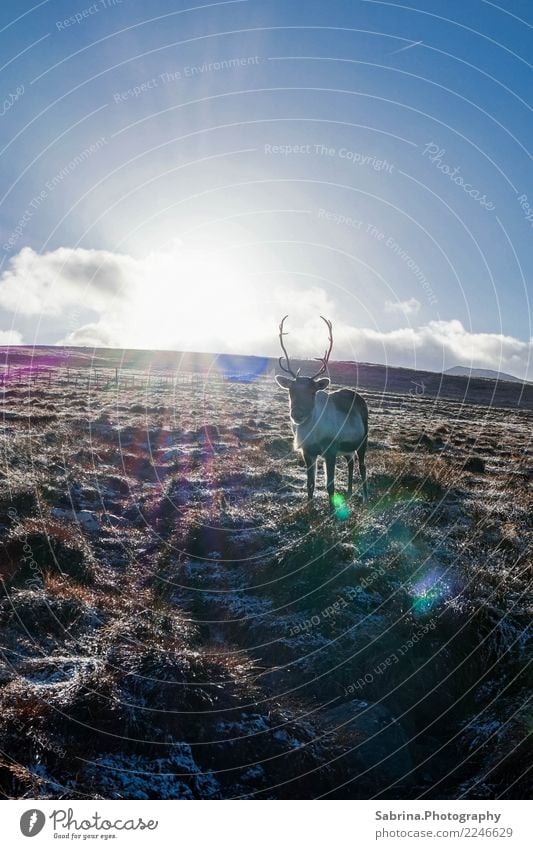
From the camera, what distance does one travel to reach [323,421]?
1242 centimetres

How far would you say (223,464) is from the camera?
16.6 m

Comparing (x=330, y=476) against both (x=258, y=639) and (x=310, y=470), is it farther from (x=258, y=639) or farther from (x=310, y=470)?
(x=258, y=639)

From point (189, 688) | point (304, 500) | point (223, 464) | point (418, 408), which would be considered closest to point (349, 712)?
point (189, 688)

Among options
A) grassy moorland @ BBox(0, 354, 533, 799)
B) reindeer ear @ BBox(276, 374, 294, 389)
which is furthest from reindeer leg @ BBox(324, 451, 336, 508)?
reindeer ear @ BBox(276, 374, 294, 389)

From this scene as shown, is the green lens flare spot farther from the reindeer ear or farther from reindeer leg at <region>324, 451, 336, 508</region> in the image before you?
the reindeer ear

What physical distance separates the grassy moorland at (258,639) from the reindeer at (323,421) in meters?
1.11

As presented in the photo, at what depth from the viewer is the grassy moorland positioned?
4152 mm

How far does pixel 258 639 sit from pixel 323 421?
6779 millimetres

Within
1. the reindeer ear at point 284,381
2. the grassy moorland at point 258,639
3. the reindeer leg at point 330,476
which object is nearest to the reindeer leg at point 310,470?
the reindeer leg at point 330,476

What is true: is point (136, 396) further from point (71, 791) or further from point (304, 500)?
point (71, 791)

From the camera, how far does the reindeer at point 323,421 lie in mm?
11469

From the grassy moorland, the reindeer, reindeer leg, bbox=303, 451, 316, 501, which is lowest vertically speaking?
the grassy moorland

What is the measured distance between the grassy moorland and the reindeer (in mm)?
1111
